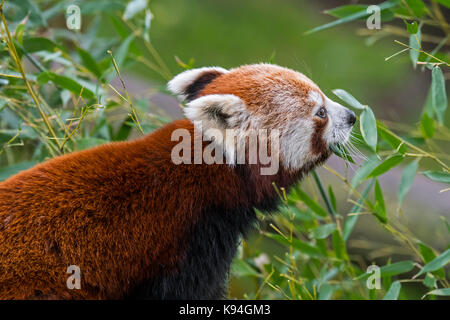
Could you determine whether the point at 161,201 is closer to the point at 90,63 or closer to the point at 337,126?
the point at 337,126

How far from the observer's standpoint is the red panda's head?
1.80m

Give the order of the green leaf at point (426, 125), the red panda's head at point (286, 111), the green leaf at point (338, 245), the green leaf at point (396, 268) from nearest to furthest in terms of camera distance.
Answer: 1. the red panda's head at point (286, 111)
2. the green leaf at point (396, 268)
3. the green leaf at point (426, 125)
4. the green leaf at point (338, 245)

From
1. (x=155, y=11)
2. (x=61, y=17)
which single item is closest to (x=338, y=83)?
(x=155, y=11)

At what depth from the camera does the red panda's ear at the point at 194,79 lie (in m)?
1.99

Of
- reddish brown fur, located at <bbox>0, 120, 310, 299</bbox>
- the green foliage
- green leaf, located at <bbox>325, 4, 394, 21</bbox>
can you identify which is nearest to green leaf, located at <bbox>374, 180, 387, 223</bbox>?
the green foliage

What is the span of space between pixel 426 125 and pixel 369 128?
1.62 feet

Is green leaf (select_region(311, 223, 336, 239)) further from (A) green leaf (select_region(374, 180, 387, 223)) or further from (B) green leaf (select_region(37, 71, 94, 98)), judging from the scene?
(B) green leaf (select_region(37, 71, 94, 98))

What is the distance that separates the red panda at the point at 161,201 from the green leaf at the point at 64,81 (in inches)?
19.0

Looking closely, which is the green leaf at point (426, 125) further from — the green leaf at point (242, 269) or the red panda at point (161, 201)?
the green leaf at point (242, 269)

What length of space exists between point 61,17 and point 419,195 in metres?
3.01

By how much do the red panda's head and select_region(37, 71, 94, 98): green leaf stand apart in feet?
1.71

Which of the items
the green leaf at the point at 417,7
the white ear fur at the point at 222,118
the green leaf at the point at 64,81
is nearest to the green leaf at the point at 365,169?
the white ear fur at the point at 222,118
